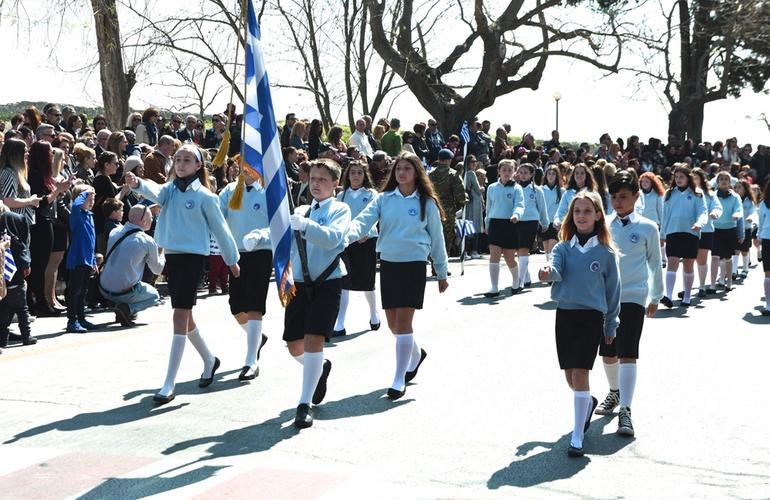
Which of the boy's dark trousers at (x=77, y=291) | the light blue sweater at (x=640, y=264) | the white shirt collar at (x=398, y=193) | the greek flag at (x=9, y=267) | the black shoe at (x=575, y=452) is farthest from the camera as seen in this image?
the boy's dark trousers at (x=77, y=291)

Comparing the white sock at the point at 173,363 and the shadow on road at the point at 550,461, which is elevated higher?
the white sock at the point at 173,363

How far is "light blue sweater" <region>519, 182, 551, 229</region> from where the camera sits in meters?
16.3

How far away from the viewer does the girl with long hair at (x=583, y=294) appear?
7.00m

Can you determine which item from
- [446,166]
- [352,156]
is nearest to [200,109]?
[352,156]

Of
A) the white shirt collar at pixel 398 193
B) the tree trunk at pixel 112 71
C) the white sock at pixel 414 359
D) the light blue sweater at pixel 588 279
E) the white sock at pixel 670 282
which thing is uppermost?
the tree trunk at pixel 112 71

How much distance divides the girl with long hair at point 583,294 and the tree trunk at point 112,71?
15810mm

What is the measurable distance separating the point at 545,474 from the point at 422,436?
1107mm

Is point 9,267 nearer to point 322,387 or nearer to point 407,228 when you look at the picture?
point 322,387

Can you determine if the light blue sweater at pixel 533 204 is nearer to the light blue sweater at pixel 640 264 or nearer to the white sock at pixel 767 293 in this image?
the white sock at pixel 767 293

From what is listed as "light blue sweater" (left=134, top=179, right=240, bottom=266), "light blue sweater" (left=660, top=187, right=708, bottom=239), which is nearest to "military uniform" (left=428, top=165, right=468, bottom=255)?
"light blue sweater" (left=660, top=187, right=708, bottom=239)

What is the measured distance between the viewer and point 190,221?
8.43 m

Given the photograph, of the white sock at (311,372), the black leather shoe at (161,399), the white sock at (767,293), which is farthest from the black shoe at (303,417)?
the white sock at (767,293)

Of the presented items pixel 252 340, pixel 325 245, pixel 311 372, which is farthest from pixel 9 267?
pixel 325 245

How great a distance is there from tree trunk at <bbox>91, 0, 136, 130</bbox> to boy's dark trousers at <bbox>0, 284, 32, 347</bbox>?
11.3 metres
